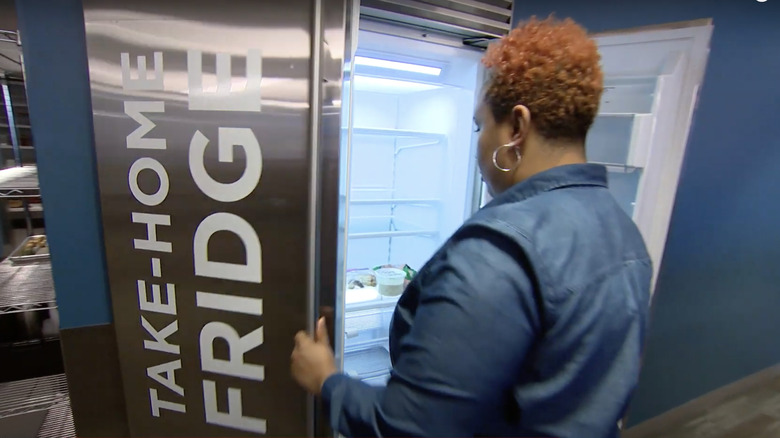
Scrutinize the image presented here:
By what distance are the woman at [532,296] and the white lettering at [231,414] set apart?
536mm

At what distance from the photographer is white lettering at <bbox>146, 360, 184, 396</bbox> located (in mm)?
944

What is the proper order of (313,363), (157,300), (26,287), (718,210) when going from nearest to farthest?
(313,363) < (157,300) < (26,287) < (718,210)

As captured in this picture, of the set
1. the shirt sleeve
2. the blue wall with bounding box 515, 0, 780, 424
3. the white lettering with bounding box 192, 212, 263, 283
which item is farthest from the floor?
the white lettering with bounding box 192, 212, 263, 283

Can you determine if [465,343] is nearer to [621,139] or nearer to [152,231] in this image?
[152,231]

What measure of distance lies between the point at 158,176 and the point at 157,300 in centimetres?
33

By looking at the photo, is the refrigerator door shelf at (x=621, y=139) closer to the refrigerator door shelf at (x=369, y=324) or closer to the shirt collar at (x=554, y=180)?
the shirt collar at (x=554, y=180)

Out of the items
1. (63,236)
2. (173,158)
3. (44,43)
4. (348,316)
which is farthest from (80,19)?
(348,316)

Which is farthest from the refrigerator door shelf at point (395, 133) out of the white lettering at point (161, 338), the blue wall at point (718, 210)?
the white lettering at point (161, 338)

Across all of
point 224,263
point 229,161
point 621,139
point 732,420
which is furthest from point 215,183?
point 732,420

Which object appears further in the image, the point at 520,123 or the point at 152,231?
the point at 152,231

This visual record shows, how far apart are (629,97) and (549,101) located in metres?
0.93

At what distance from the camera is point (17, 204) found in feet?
3.59

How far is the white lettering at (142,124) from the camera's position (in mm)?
816

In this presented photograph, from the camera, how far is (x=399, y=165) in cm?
217
